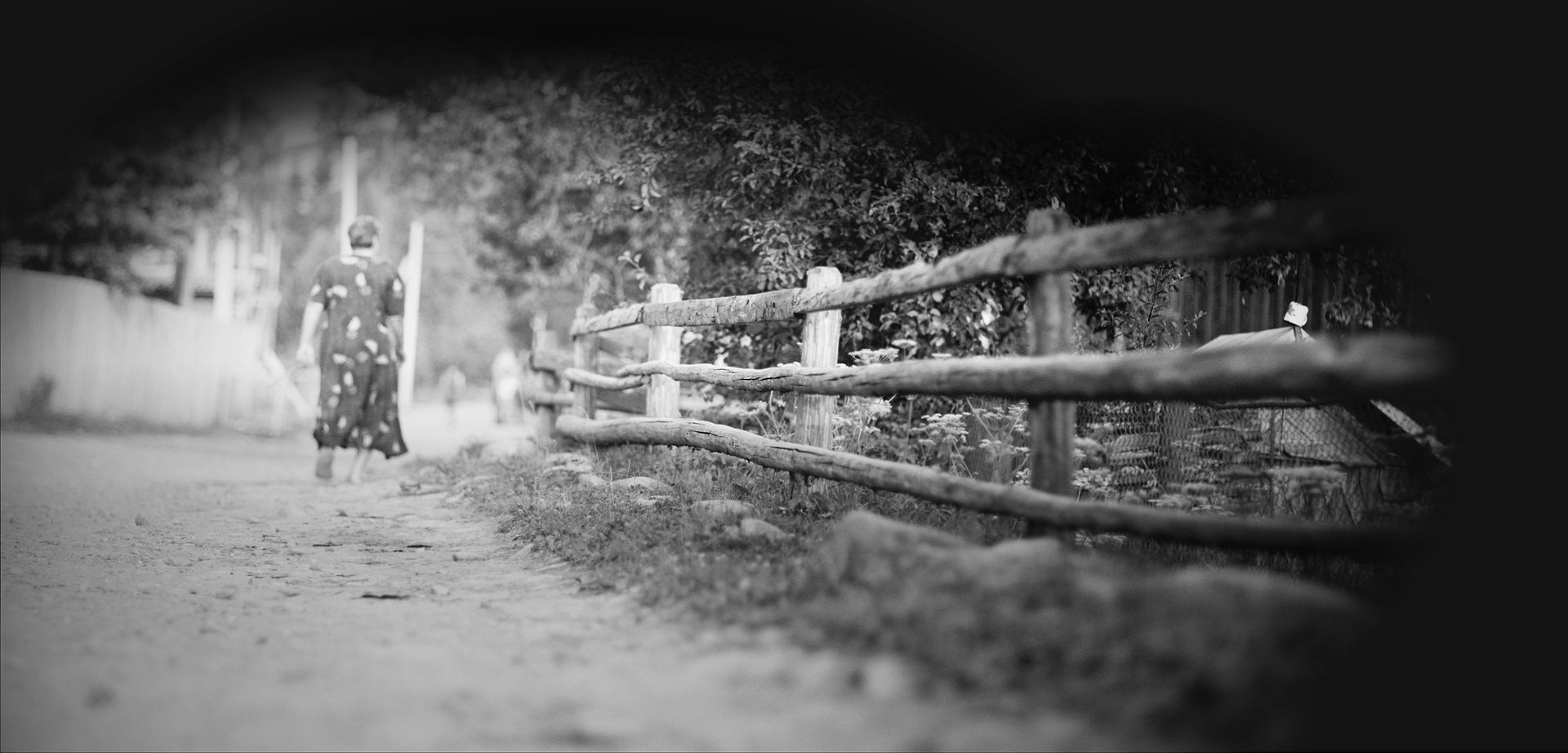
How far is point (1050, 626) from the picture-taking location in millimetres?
2812

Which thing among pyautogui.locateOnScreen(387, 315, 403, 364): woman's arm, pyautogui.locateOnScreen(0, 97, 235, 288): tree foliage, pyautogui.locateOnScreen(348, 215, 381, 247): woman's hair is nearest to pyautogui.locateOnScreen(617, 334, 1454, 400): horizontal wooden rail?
pyautogui.locateOnScreen(348, 215, 381, 247): woman's hair

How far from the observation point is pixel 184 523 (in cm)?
659

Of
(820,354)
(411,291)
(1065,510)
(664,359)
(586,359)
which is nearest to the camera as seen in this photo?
(1065,510)

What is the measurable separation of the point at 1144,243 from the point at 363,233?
23.3 ft

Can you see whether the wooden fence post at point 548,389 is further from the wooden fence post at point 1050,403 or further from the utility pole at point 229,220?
the utility pole at point 229,220

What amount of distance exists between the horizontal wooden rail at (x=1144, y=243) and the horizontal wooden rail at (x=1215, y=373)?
0.27 m

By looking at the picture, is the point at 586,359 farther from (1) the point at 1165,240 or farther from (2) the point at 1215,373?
(2) the point at 1215,373

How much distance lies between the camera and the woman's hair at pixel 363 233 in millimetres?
8820

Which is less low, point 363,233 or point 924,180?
point 924,180

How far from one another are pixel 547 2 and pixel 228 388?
12.8 meters

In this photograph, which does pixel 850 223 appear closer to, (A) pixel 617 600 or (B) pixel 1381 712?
(A) pixel 617 600

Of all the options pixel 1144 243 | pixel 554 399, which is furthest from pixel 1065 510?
pixel 554 399

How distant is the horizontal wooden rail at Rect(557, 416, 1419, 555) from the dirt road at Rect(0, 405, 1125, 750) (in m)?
0.90

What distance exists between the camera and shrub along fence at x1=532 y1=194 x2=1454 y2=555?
9.11 ft
